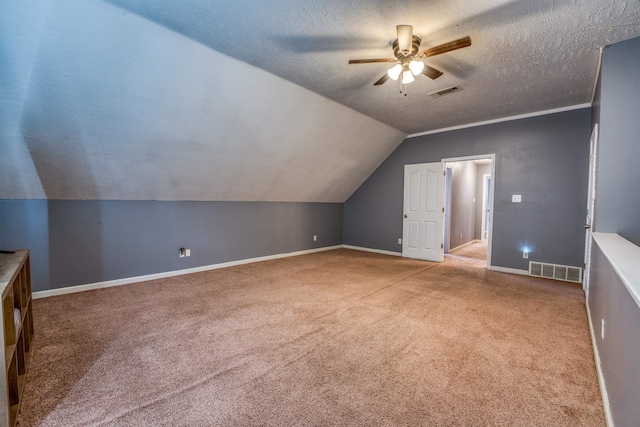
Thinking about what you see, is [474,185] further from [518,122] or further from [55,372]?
[55,372]

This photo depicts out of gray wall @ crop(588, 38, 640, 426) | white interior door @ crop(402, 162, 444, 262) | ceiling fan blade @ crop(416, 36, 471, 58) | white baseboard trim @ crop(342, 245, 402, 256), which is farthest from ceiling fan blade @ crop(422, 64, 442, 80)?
white baseboard trim @ crop(342, 245, 402, 256)

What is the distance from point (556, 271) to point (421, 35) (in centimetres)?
419

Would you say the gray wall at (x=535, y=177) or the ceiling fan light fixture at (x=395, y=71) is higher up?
the ceiling fan light fixture at (x=395, y=71)

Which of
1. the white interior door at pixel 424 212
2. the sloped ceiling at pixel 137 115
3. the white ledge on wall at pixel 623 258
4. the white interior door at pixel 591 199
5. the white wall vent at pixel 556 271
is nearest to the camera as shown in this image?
the white ledge on wall at pixel 623 258

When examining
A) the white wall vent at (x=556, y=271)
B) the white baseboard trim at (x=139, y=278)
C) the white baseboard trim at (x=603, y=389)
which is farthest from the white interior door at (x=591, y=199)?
the white baseboard trim at (x=139, y=278)

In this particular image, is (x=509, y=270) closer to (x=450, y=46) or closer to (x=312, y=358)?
(x=450, y=46)

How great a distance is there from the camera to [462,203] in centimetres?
750

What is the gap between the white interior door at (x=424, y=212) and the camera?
5750 mm

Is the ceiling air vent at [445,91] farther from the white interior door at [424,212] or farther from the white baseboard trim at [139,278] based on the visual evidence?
the white baseboard trim at [139,278]

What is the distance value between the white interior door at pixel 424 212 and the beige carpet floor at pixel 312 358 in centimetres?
193

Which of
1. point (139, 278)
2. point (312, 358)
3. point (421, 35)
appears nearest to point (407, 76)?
point (421, 35)

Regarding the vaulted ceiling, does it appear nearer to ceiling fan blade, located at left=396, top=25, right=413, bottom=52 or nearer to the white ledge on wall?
ceiling fan blade, located at left=396, top=25, right=413, bottom=52

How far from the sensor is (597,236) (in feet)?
8.36

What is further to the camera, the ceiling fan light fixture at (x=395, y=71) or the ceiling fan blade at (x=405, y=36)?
the ceiling fan light fixture at (x=395, y=71)
